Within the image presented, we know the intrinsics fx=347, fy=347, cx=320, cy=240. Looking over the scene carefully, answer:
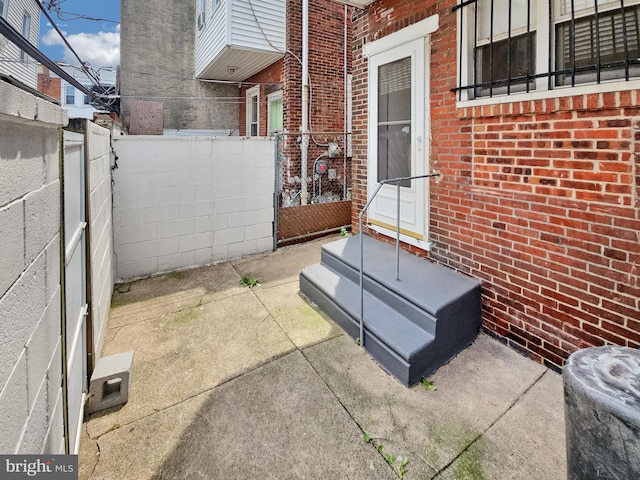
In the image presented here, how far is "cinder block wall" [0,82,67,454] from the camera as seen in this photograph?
3.08 feet

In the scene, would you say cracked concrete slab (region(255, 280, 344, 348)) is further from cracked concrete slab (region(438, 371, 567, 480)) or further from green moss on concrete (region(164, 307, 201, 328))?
cracked concrete slab (region(438, 371, 567, 480))

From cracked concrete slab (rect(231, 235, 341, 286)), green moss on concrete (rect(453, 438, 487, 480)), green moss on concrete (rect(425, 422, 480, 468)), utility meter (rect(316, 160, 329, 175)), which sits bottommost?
green moss on concrete (rect(453, 438, 487, 480))

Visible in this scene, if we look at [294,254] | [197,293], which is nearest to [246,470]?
[197,293]

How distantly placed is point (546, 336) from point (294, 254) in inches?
142

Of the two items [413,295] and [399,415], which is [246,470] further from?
[413,295]

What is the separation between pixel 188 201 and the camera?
488 cm

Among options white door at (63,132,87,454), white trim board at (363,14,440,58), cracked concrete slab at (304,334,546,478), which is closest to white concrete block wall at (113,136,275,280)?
white trim board at (363,14,440,58)

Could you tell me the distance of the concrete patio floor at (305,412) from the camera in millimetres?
1920

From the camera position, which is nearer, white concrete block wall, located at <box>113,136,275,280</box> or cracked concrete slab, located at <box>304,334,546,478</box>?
cracked concrete slab, located at <box>304,334,546,478</box>

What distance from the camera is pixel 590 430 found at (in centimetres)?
137

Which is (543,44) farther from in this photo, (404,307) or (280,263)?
(280,263)

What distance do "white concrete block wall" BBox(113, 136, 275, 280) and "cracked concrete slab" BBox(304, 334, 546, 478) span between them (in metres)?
2.81

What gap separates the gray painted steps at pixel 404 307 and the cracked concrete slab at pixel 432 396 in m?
0.13

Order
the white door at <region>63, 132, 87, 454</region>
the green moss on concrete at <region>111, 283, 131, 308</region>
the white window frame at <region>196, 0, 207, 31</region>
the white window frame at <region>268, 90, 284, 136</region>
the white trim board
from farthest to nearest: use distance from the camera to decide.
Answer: the white window frame at <region>196, 0, 207, 31</region> → the white window frame at <region>268, 90, 284, 136</region> → the green moss on concrete at <region>111, 283, 131, 308</region> → the white trim board → the white door at <region>63, 132, 87, 454</region>
